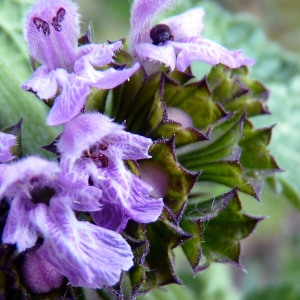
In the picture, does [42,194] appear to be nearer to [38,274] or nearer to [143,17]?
[38,274]

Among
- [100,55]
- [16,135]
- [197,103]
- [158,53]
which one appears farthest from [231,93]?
[16,135]

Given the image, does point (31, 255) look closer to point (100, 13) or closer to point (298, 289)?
point (298, 289)

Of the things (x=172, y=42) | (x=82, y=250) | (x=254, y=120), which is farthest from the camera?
(x=254, y=120)

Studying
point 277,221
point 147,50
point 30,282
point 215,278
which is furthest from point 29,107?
point 277,221

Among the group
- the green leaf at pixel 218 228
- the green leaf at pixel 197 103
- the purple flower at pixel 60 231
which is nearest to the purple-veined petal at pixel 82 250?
the purple flower at pixel 60 231

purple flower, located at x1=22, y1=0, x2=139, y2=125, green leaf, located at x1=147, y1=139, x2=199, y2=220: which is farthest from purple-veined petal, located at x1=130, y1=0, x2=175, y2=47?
green leaf, located at x1=147, y1=139, x2=199, y2=220

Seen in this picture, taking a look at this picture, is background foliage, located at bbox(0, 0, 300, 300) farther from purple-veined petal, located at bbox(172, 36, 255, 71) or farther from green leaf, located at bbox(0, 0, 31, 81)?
purple-veined petal, located at bbox(172, 36, 255, 71)

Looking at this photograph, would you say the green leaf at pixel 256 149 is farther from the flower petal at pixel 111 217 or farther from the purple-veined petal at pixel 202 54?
the flower petal at pixel 111 217
